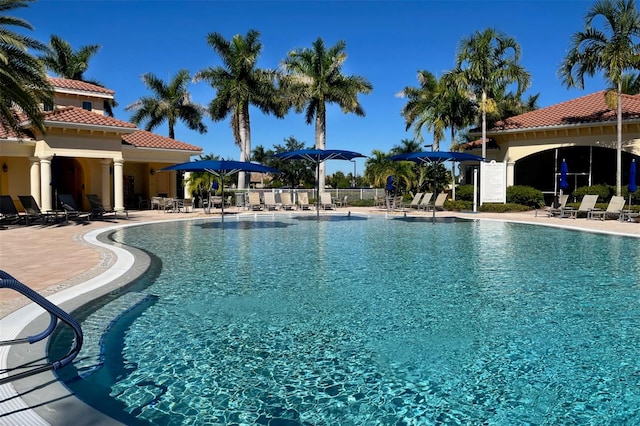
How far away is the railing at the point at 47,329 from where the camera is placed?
3262 mm

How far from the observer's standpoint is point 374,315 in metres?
6.06

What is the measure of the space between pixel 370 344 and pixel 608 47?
22330 millimetres

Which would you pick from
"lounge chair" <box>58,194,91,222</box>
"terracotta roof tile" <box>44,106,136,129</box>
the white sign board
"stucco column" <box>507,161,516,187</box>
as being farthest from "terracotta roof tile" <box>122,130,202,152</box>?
"stucco column" <box>507,161,516,187</box>

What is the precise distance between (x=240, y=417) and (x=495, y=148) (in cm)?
3066

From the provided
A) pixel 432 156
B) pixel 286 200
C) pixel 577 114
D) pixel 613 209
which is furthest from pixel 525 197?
pixel 286 200

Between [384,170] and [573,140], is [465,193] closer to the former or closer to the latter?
[384,170]

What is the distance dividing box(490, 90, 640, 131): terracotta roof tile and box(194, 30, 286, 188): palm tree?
16371 millimetres

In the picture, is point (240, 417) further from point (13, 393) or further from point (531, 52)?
point (531, 52)

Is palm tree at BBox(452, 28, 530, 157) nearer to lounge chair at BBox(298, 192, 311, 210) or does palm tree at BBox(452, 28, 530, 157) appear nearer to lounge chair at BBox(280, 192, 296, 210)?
lounge chair at BBox(298, 192, 311, 210)

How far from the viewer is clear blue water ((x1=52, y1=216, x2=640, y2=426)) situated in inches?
143

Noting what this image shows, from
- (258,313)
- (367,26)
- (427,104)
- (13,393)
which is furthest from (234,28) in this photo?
(13,393)

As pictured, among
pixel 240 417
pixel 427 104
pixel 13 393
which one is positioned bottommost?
pixel 240 417

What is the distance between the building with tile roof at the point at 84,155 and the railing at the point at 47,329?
16502mm

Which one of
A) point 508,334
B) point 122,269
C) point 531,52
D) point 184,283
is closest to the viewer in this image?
point 508,334
